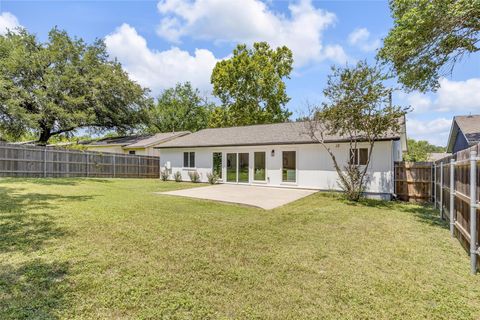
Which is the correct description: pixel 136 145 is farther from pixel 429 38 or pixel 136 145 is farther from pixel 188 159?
pixel 429 38

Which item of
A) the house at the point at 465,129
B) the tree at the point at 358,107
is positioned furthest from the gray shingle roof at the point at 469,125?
the tree at the point at 358,107

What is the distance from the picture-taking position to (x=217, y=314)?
2766 millimetres

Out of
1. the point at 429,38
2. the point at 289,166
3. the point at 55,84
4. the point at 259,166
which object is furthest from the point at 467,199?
the point at 55,84

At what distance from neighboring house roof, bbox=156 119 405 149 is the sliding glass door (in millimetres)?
867

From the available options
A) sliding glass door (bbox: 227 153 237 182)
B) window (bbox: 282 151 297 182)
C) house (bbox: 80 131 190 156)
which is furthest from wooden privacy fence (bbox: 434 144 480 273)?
house (bbox: 80 131 190 156)

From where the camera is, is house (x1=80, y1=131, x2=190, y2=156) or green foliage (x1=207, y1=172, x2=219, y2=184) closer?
green foliage (x1=207, y1=172, x2=219, y2=184)

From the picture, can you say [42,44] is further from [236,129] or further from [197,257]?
[197,257]

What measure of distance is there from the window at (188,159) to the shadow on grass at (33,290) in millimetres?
14241

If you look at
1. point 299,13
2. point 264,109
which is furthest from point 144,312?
point 264,109

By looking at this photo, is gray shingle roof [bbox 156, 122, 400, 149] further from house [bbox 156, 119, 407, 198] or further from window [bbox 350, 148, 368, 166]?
window [bbox 350, 148, 368, 166]

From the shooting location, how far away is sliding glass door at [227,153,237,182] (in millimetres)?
16203

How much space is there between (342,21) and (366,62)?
12.7ft

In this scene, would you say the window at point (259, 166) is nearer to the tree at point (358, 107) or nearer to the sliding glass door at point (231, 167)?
the sliding glass door at point (231, 167)

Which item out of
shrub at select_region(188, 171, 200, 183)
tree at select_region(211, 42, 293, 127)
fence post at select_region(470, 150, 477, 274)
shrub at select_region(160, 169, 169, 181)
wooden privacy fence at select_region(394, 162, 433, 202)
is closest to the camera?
fence post at select_region(470, 150, 477, 274)
